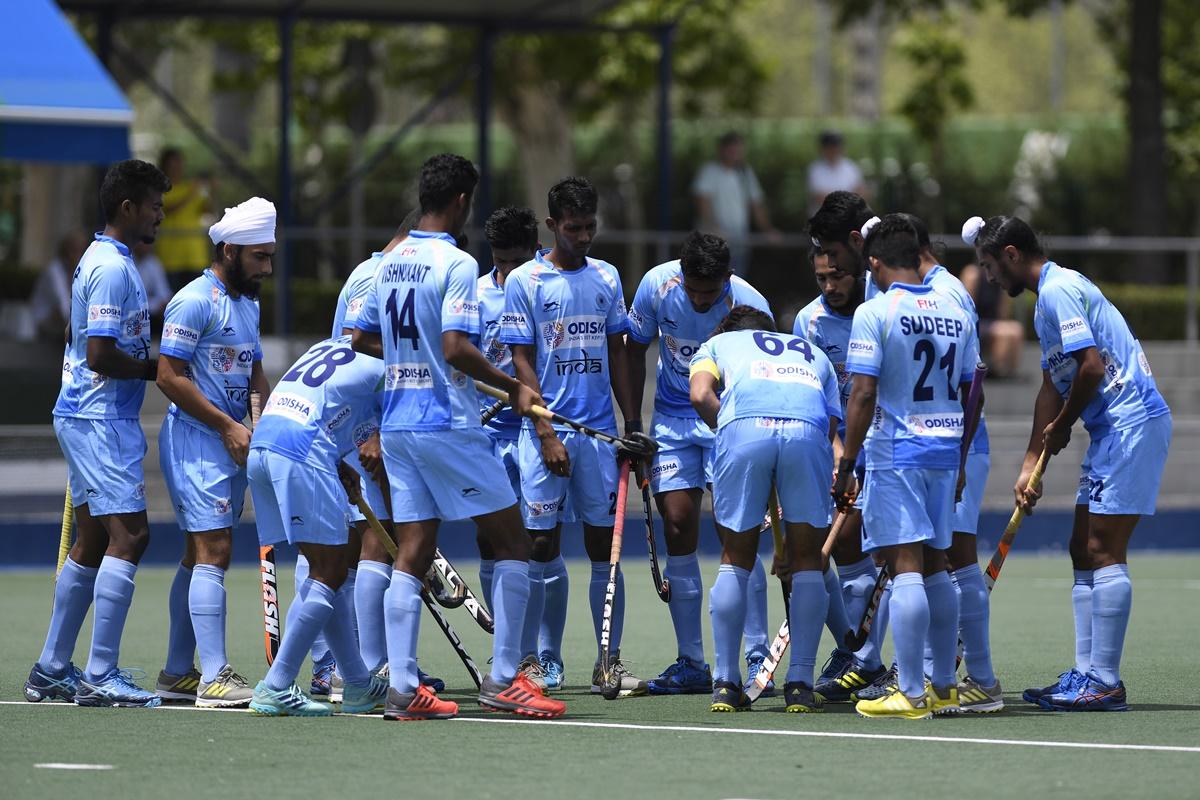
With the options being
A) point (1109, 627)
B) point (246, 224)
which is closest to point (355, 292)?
point (246, 224)

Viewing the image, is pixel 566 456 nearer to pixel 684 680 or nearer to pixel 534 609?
pixel 534 609

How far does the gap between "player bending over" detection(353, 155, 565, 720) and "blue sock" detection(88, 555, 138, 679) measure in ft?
4.28

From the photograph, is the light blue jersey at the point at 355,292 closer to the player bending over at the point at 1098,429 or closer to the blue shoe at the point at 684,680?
the blue shoe at the point at 684,680

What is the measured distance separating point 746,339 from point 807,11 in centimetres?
6851

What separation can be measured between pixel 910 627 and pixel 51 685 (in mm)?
3800

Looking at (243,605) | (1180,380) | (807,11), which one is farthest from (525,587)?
(807,11)

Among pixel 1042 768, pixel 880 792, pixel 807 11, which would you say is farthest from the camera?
pixel 807 11

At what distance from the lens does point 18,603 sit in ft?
45.8

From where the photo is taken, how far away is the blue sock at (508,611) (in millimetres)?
8578

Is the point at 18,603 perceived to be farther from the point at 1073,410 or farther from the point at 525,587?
the point at 1073,410

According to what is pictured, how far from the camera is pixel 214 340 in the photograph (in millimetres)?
8984

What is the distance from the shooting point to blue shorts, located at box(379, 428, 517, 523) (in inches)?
331

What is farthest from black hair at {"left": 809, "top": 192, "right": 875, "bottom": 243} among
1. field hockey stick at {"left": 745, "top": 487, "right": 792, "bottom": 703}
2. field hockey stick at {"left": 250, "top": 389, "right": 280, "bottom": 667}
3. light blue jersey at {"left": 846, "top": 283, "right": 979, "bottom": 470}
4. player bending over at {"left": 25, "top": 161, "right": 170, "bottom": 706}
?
player bending over at {"left": 25, "top": 161, "right": 170, "bottom": 706}

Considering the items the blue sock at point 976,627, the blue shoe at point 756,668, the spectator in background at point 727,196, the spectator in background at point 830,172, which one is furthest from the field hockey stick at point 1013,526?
the spectator in background at point 830,172
